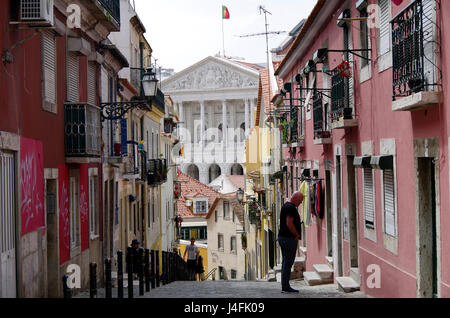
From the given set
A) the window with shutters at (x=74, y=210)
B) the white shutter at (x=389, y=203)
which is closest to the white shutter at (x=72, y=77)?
the window with shutters at (x=74, y=210)

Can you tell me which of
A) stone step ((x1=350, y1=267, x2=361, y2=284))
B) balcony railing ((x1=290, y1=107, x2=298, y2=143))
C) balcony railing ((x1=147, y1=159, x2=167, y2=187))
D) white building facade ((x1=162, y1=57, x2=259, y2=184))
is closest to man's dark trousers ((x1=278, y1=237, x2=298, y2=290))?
stone step ((x1=350, y1=267, x2=361, y2=284))

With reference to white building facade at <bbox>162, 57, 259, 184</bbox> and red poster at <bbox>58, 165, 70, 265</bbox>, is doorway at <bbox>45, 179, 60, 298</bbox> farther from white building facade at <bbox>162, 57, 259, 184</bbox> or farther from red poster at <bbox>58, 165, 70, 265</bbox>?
white building facade at <bbox>162, 57, 259, 184</bbox>

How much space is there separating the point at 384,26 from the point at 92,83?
7108 millimetres

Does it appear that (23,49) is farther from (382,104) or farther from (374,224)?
(374,224)

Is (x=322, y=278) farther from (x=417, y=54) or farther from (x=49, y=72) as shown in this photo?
(x=417, y=54)

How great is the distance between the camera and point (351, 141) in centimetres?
1254

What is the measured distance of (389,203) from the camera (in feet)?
33.0

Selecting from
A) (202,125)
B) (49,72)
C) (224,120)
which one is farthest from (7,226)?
(202,125)

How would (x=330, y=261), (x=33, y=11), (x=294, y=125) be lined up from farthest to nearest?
1. (x=294, y=125)
2. (x=330, y=261)
3. (x=33, y=11)

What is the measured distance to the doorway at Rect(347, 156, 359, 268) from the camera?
12.9 meters

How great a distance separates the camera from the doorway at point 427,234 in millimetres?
8227
